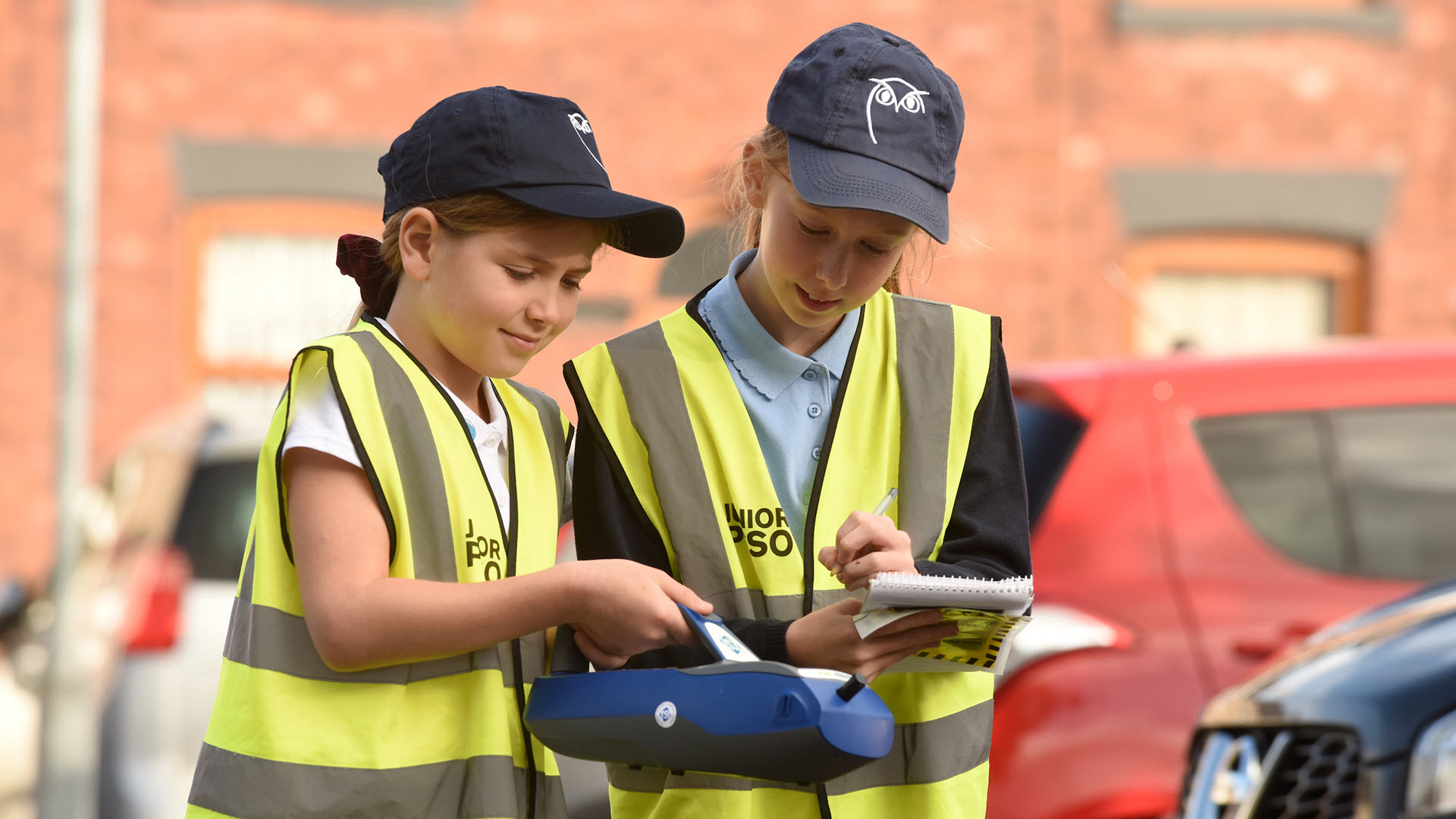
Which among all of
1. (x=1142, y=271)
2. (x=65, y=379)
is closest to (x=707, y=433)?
(x=65, y=379)

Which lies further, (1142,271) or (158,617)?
(1142,271)

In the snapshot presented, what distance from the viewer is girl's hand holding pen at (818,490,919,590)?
64.2 inches

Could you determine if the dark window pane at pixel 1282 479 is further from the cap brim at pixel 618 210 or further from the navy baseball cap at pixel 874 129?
the cap brim at pixel 618 210

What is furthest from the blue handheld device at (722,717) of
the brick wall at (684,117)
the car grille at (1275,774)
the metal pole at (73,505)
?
the brick wall at (684,117)

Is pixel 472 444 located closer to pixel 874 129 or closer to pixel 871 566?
pixel 871 566

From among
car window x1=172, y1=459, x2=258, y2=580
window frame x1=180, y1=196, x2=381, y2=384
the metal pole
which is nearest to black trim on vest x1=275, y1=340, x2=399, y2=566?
car window x1=172, y1=459, x2=258, y2=580

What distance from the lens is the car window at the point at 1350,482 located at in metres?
3.58

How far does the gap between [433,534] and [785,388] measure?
497 mm

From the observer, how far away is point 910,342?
197 centimetres

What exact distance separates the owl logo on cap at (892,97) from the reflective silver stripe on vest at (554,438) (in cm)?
53

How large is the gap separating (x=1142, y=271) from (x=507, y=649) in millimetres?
8605

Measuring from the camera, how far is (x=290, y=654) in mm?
1622

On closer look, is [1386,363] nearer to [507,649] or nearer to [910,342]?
[910,342]

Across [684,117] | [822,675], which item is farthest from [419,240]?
[684,117]
